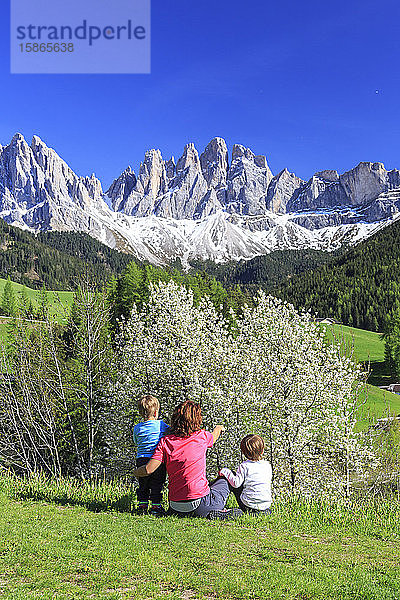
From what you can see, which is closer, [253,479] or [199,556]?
[199,556]

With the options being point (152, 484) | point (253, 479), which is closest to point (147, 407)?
point (152, 484)

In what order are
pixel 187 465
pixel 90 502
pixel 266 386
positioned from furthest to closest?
pixel 266 386 < pixel 90 502 < pixel 187 465

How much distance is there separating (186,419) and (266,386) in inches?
464

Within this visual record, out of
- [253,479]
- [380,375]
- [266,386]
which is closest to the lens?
[253,479]

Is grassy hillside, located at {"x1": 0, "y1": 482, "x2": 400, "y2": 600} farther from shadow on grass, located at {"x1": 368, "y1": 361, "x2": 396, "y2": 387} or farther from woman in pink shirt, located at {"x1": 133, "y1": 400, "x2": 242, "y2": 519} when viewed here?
shadow on grass, located at {"x1": 368, "y1": 361, "x2": 396, "y2": 387}

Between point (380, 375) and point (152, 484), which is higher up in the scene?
point (152, 484)

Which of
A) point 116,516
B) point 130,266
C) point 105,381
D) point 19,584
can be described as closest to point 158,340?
point 105,381

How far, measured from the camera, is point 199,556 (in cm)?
615

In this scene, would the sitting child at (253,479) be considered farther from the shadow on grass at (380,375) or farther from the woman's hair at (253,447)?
the shadow on grass at (380,375)

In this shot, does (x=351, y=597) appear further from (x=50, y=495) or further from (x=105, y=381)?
(x=105, y=381)

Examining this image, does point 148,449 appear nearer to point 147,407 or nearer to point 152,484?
point 152,484

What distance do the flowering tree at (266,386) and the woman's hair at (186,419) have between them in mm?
9762

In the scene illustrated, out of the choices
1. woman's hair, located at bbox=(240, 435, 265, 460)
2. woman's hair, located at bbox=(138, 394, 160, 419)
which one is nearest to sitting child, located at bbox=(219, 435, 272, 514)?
woman's hair, located at bbox=(240, 435, 265, 460)

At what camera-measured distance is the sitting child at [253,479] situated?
8.33 m
